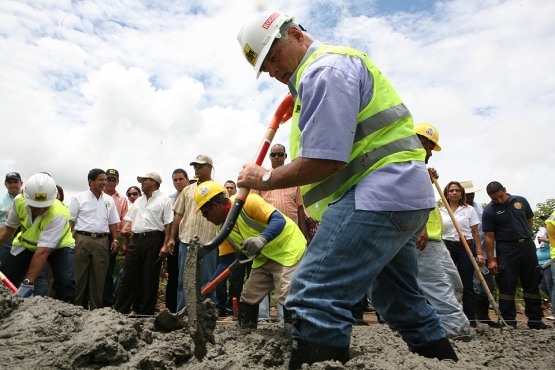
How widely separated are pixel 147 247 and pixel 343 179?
437cm

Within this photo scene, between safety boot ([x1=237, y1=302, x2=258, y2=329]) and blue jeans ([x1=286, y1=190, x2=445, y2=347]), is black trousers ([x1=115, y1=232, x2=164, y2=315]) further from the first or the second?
blue jeans ([x1=286, y1=190, x2=445, y2=347])

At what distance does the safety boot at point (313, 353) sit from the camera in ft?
5.46

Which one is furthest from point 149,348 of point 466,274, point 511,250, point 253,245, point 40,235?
point 511,250

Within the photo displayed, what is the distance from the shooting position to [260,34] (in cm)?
Result: 205

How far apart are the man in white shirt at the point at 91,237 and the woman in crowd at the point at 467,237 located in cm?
465

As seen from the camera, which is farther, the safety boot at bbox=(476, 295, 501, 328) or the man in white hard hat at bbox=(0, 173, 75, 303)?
the safety boot at bbox=(476, 295, 501, 328)

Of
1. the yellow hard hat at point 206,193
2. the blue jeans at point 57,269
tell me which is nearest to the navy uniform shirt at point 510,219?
the yellow hard hat at point 206,193

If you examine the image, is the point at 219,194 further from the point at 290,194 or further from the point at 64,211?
the point at 64,211

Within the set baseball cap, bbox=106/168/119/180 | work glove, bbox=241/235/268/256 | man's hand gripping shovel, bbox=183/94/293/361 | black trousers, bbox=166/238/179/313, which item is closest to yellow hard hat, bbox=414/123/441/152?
work glove, bbox=241/235/268/256

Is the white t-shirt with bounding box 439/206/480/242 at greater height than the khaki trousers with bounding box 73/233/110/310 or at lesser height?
greater

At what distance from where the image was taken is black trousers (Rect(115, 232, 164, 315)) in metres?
5.52

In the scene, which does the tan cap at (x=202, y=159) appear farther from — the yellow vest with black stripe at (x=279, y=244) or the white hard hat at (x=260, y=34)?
the white hard hat at (x=260, y=34)

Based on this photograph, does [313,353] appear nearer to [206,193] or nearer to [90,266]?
[206,193]

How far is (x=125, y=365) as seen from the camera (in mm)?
2223
